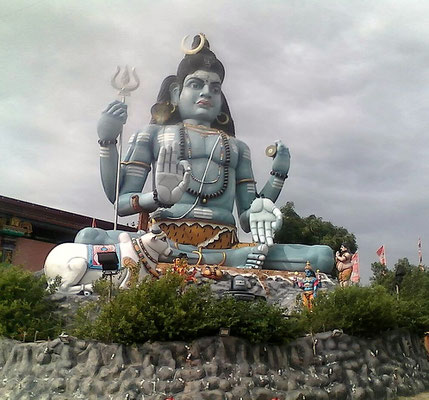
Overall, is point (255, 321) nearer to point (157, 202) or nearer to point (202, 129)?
point (157, 202)

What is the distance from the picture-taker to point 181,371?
5.93 metres

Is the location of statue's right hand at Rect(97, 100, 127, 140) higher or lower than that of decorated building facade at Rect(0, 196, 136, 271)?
higher

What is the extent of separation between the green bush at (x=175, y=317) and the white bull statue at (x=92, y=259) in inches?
95.8

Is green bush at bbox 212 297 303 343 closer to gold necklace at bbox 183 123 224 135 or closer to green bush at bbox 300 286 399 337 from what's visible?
green bush at bbox 300 286 399 337

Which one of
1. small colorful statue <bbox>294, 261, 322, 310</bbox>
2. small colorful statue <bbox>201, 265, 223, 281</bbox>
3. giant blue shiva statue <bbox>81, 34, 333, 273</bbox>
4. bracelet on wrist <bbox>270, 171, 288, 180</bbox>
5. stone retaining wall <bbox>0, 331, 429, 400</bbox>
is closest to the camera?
stone retaining wall <bbox>0, 331, 429, 400</bbox>

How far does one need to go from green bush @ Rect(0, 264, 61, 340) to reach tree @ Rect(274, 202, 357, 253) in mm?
12624

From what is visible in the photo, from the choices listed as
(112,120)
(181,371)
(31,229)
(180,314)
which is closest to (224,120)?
(112,120)

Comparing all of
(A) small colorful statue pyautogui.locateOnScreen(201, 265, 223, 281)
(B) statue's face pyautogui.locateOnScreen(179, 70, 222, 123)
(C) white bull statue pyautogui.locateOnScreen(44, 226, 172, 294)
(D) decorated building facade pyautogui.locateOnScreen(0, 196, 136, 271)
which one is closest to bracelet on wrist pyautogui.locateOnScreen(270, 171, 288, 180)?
(B) statue's face pyautogui.locateOnScreen(179, 70, 222, 123)

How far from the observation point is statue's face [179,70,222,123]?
12.3 metres

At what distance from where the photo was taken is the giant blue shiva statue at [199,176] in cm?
1108

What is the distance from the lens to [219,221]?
11.7 m

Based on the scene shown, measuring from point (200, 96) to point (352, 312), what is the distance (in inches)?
259

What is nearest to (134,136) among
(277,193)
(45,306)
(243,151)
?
(243,151)

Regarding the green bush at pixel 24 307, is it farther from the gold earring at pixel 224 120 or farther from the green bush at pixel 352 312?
the gold earring at pixel 224 120
